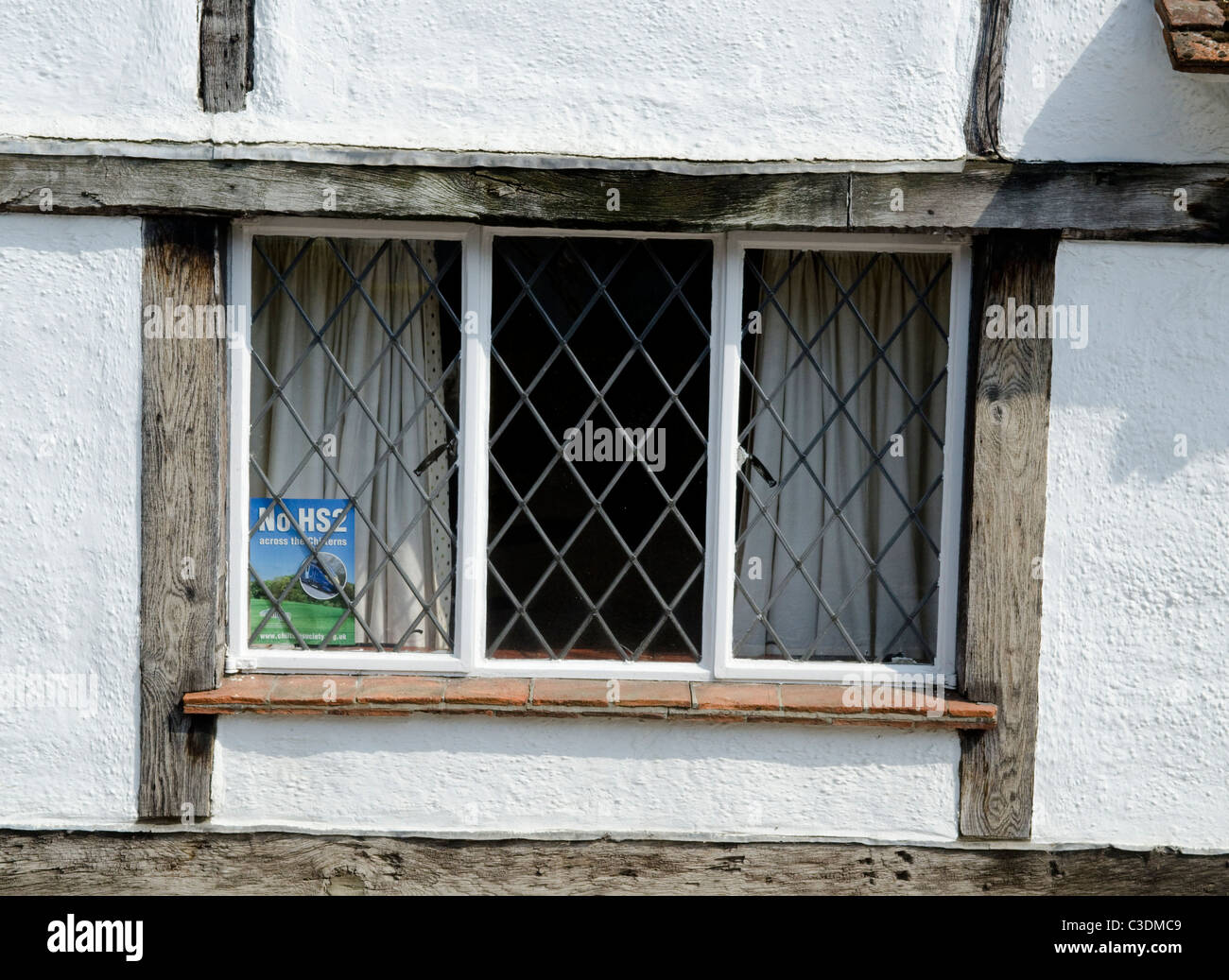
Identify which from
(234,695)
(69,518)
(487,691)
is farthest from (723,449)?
(69,518)

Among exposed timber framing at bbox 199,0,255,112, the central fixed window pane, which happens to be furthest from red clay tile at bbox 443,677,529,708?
exposed timber framing at bbox 199,0,255,112

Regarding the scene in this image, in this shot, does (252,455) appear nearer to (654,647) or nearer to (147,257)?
(147,257)

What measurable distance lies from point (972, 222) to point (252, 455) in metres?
2.57

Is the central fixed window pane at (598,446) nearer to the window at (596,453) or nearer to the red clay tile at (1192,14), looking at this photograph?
the window at (596,453)

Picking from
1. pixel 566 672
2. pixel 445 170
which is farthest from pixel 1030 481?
pixel 445 170

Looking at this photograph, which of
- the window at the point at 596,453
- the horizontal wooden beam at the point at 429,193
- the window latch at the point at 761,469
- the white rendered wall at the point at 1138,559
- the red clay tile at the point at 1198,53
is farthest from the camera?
the window latch at the point at 761,469

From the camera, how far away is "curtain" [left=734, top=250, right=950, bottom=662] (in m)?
3.65

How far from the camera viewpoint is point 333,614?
3701 millimetres

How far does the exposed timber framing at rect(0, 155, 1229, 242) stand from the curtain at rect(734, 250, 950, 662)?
26 centimetres

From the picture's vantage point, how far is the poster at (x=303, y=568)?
3.66m

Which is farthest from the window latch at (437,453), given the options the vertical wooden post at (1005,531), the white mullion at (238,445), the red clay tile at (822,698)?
the vertical wooden post at (1005,531)

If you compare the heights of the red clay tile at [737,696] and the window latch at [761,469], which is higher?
the window latch at [761,469]

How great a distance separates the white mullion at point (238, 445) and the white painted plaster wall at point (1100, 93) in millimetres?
2570

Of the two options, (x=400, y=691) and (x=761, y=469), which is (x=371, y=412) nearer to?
(x=400, y=691)
